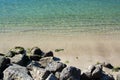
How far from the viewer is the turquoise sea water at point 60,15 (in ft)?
89.4

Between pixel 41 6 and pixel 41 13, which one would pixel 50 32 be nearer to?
pixel 41 13

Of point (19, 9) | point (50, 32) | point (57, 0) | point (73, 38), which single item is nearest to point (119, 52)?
point (73, 38)

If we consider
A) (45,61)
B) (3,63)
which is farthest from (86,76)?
(3,63)

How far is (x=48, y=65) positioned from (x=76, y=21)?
47.1ft

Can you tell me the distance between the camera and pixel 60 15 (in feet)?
A: 105

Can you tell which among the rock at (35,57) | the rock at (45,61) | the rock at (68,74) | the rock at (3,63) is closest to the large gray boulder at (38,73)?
the rock at (68,74)

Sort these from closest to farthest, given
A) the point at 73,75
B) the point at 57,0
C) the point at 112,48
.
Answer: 1. the point at 73,75
2. the point at 112,48
3. the point at 57,0

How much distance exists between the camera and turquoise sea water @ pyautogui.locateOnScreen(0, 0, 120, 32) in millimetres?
27259

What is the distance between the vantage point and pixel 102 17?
A: 3117 cm

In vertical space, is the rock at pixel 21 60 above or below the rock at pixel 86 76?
above

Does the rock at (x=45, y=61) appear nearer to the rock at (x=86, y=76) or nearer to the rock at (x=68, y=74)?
the rock at (x=86, y=76)

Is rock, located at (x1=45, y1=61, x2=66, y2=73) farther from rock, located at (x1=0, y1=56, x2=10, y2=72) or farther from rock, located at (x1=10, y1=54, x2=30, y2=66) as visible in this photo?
rock, located at (x1=0, y1=56, x2=10, y2=72)

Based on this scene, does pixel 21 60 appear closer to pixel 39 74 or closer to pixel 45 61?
pixel 45 61

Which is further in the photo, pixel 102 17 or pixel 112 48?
pixel 102 17
